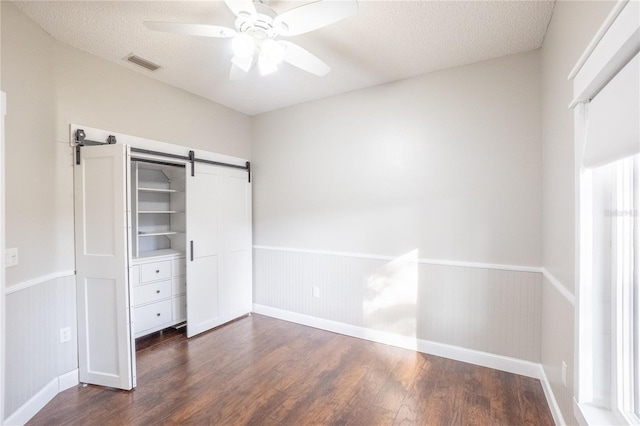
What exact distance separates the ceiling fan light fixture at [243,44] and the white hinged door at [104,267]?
1219mm

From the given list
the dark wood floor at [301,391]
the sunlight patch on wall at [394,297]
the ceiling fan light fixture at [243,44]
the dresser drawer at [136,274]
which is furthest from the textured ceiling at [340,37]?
the dark wood floor at [301,391]

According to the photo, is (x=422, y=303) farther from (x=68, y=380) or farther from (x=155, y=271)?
(x=68, y=380)

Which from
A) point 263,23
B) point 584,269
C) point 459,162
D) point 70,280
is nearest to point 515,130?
point 459,162

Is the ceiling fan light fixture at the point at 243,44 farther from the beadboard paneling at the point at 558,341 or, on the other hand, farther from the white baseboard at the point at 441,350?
the white baseboard at the point at 441,350

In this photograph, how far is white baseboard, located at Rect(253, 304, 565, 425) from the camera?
2.26 metres

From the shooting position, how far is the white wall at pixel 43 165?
1908 mm

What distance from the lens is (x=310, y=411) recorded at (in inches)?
80.3

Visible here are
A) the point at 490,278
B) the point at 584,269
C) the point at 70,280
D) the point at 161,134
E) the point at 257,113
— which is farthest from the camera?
the point at 257,113

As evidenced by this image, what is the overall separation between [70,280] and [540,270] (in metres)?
3.84

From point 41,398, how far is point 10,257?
3.45 ft

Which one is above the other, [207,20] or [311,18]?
[207,20]

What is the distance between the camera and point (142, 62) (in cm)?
265

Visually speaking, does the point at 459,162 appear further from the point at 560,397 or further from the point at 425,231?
the point at 560,397

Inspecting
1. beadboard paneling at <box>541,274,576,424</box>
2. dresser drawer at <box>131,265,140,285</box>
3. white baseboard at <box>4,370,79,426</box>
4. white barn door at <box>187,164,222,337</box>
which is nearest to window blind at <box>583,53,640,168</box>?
beadboard paneling at <box>541,274,576,424</box>
